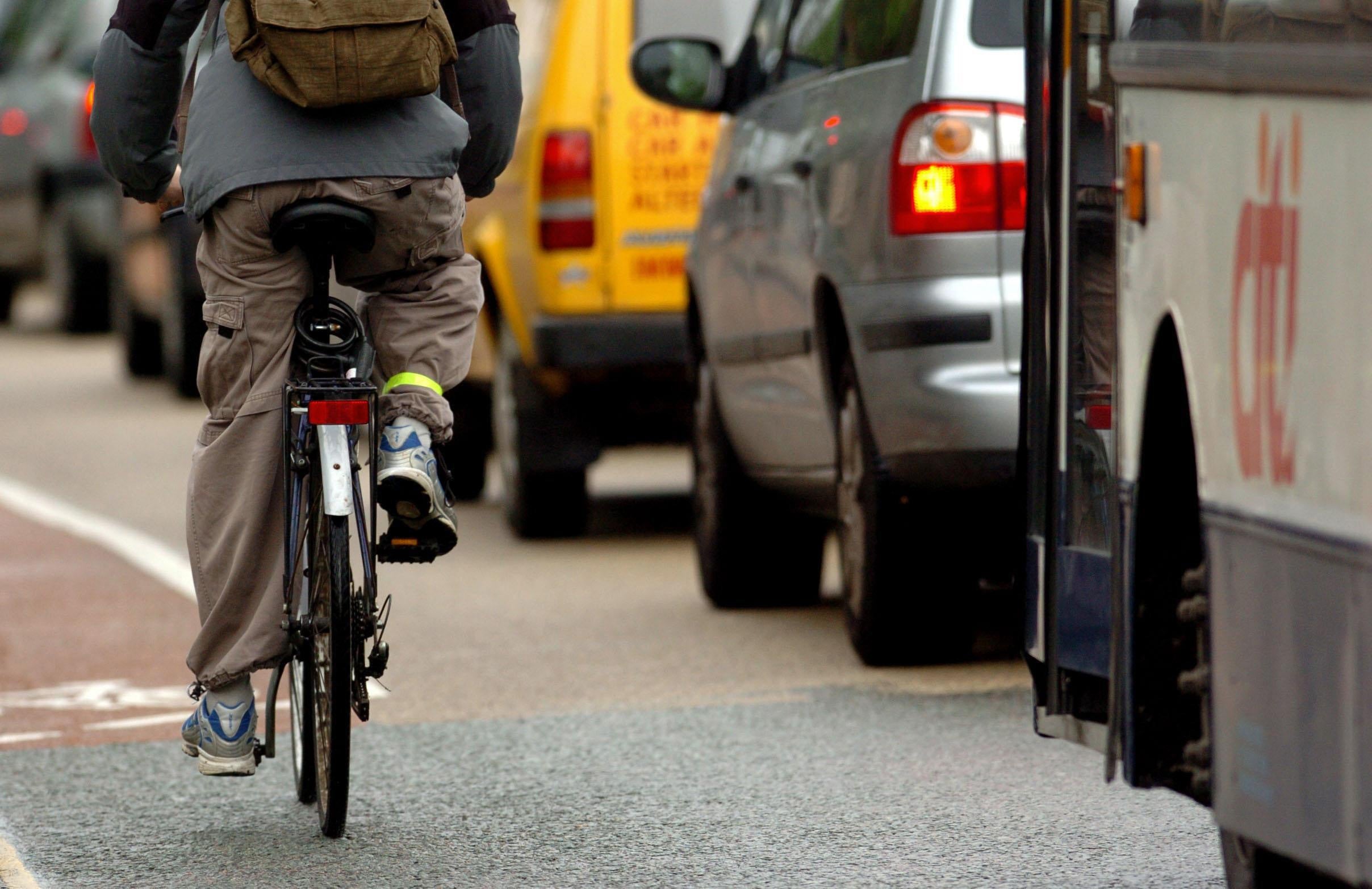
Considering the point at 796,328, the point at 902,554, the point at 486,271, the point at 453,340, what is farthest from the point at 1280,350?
the point at 486,271

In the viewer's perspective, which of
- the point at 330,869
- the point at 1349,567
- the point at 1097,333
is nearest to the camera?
the point at 1349,567

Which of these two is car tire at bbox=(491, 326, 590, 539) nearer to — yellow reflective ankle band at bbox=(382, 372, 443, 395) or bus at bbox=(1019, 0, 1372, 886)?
yellow reflective ankle band at bbox=(382, 372, 443, 395)

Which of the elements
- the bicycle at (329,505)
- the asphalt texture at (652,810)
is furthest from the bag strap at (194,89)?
the asphalt texture at (652,810)

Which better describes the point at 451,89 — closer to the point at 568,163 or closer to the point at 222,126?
the point at 222,126

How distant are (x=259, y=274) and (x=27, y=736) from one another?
1.80 meters

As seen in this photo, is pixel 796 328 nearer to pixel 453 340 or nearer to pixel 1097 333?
pixel 453 340

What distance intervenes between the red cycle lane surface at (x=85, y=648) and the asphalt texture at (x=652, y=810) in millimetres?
373

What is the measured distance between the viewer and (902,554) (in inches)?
252

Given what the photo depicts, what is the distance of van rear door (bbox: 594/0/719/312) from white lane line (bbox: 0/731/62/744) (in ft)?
12.7

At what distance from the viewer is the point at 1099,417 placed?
14.0 ft

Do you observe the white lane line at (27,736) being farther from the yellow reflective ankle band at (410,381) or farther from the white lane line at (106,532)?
the white lane line at (106,532)

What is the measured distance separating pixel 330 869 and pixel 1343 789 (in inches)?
86.1

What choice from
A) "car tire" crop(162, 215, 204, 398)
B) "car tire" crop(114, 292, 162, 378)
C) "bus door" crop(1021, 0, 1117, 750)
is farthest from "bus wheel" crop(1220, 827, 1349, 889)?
"car tire" crop(114, 292, 162, 378)

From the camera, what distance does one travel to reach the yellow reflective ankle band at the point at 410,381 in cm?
484
